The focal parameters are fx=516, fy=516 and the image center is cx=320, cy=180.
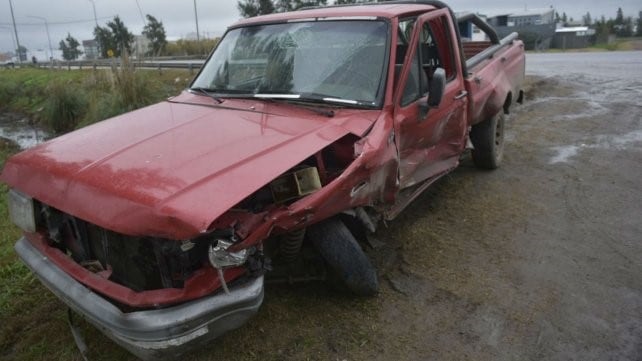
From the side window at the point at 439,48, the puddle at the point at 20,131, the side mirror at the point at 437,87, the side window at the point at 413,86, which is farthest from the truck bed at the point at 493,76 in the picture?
the puddle at the point at 20,131

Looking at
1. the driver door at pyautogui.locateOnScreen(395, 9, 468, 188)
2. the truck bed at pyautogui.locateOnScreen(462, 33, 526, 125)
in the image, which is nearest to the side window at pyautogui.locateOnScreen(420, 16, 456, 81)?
the driver door at pyautogui.locateOnScreen(395, 9, 468, 188)

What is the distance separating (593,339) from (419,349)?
1015mm

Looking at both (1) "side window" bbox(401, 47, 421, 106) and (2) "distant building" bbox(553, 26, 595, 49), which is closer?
(1) "side window" bbox(401, 47, 421, 106)

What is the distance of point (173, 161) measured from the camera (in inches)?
106

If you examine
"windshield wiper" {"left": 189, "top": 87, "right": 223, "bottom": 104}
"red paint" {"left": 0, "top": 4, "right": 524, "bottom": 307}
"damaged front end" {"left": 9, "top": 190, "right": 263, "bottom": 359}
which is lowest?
"damaged front end" {"left": 9, "top": 190, "right": 263, "bottom": 359}

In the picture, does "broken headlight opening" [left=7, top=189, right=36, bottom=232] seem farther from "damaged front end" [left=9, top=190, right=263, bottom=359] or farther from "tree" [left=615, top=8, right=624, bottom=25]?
"tree" [left=615, top=8, right=624, bottom=25]

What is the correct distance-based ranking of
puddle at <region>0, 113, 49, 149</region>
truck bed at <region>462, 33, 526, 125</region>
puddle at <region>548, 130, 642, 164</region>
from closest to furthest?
truck bed at <region>462, 33, 526, 125</region>
puddle at <region>548, 130, 642, 164</region>
puddle at <region>0, 113, 49, 149</region>

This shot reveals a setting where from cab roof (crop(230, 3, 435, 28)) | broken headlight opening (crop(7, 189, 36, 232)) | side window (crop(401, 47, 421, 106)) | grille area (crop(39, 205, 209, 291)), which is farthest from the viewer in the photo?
cab roof (crop(230, 3, 435, 28))

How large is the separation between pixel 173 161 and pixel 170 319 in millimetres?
805

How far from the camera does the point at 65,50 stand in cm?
5578

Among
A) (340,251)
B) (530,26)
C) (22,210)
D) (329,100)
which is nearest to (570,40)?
(530,26)

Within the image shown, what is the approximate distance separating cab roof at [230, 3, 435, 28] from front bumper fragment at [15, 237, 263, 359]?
2248 mm

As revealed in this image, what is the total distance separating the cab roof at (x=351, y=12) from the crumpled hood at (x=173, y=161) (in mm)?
893

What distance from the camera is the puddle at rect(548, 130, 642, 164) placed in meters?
6.38
